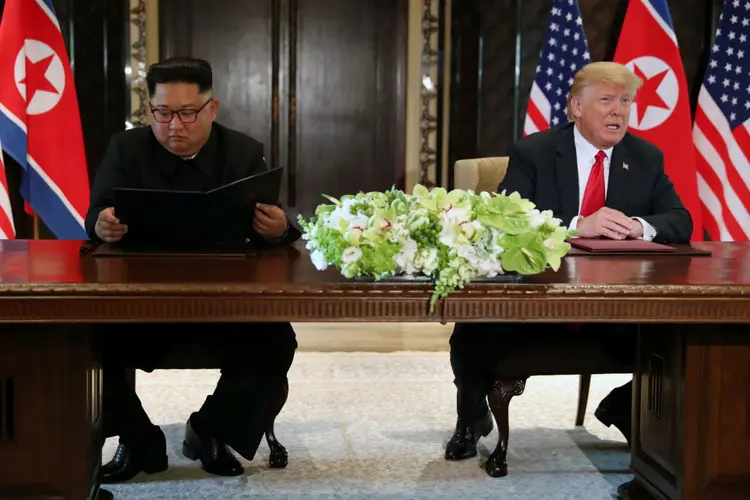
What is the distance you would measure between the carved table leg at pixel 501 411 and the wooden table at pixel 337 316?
352 millimetres

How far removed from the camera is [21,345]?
6.46 ft

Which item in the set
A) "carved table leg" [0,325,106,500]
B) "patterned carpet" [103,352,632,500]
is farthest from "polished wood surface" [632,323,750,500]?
"carved table leg" [0,325,106,500]

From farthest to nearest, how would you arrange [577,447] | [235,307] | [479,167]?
[479,167] < [577,447] < [235,307]

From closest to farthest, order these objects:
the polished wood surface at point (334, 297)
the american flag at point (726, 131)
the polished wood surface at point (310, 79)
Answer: the polished wood surface at point (334, 297)
the american flag at point (726, 131)
the polished wood surface at point (310, 79)

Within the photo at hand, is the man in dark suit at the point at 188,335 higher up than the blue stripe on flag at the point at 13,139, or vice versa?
the blue stripe on flag at the point at 13,139

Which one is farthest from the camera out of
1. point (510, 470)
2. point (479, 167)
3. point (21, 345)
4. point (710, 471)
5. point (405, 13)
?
point (405, 13)

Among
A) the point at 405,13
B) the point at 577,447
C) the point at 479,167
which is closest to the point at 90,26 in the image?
the point at 405,13

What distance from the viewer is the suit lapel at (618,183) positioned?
294cm

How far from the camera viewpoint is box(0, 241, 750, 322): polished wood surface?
1748 millimetres

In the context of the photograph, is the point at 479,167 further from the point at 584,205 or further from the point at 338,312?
the point at 338,312

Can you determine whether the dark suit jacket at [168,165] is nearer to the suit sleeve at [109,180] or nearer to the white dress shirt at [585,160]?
the suit sleeve at [109,180]

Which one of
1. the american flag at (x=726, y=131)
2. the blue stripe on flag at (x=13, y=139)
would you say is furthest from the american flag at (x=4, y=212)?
the american flag at (x=726, y=131)

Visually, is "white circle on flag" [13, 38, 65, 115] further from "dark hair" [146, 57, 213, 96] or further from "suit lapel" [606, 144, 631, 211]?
"suit lapel" [606, 144, 631, 211]

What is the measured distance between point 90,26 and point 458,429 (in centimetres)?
356
